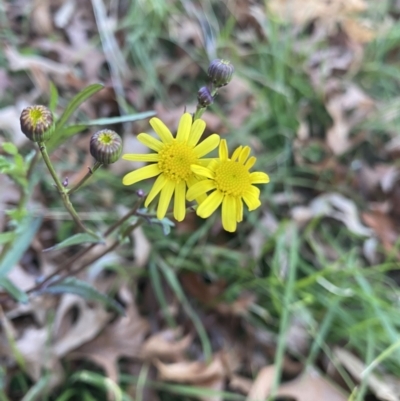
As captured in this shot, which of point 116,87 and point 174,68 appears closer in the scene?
point 116,87

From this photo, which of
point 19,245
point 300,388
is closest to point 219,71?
point 19,245

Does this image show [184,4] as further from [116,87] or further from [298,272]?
[298,272]

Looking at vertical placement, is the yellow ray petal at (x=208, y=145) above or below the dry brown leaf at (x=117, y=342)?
above

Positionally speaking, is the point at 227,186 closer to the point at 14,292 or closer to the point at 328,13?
the point at 14,292

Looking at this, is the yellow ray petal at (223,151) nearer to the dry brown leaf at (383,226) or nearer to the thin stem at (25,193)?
the thin stem at (25,193)

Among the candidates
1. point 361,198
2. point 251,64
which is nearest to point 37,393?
point 361,198

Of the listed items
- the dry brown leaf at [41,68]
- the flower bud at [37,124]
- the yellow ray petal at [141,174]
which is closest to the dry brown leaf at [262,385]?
the yellow ray petal at [141,174]
